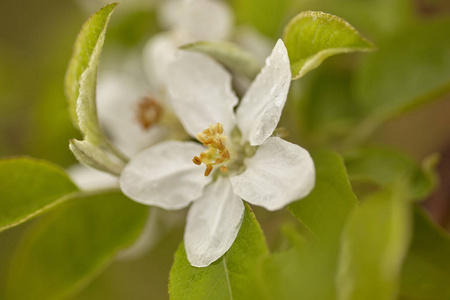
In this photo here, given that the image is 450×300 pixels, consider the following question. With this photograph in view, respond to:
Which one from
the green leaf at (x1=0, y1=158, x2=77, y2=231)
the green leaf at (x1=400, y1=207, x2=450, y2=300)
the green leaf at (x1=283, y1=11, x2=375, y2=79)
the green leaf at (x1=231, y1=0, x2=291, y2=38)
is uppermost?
the green leaf at (x1=283, y1=11, x2=375, y2=79)

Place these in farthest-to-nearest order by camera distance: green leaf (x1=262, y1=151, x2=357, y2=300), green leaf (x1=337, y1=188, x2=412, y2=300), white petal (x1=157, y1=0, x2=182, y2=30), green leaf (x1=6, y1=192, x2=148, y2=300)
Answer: white petal (x1=157, y1=0, x2=182, y2=30), green leaf (x1=6, y1=192, x2=148, y2=300), green leaf (x1=262, y1=151, x2=357, y2=300), green leaf (x1=337, y1=188, x2=412, y2=300)

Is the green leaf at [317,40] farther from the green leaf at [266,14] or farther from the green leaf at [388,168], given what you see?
the green leaf at [266,14]

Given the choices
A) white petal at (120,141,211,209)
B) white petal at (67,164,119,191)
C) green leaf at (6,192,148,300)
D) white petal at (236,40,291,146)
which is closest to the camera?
white petal at (236,40,291,146)

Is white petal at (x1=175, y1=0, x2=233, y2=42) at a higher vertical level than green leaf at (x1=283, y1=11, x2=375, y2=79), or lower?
lower

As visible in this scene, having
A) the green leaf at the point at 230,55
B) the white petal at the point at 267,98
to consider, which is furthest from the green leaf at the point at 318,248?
the green leaf at the point at 230,55

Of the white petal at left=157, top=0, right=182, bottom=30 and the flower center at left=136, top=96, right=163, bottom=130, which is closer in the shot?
the flower center at left=136, top=96, right=163, bottom=130

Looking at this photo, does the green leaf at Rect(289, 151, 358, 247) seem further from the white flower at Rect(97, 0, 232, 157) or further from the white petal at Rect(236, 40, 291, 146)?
the white flower at Rect(97, 0, 232, 157)

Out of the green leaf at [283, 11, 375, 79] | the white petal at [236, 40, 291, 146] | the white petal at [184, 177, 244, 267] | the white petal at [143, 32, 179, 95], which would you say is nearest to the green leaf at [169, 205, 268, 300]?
the white petal at [184, 177, 244, 267]

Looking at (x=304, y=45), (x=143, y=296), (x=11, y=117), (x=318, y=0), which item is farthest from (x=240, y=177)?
(x=11, y=117)
